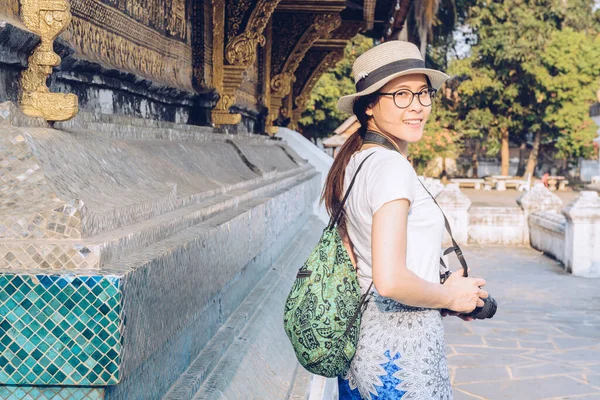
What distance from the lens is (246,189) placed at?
4.06 meters

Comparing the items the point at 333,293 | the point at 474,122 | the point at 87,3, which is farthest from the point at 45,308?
the point at 474,122

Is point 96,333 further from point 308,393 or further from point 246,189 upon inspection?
point 246,189

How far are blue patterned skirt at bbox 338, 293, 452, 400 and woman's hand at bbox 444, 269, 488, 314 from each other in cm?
7

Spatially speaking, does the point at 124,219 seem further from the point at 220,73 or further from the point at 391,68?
the point at 220,73

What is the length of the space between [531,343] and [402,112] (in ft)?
18.4

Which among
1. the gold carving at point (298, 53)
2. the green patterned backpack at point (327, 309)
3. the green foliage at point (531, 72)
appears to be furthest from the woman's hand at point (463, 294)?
the green foliage at point (531, 72)

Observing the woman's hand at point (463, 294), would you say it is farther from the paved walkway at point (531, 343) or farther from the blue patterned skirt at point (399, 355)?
the paved walkway at point (531, 343)

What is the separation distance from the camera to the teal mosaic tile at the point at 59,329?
5.20 ft

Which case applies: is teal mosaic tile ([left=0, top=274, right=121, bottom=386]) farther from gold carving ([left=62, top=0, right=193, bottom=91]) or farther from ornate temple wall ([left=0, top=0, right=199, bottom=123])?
gold carving ([left=62, top=0, right=193, bottom=91])

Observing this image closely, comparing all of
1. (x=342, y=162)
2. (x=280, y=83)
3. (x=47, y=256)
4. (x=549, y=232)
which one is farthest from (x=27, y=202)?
(x=549, y=232)

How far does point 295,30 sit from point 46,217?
24.9ft

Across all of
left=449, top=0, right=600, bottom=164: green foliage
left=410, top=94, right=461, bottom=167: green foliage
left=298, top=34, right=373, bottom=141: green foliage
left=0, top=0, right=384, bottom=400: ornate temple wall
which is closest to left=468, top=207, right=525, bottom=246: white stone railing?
left=0, top=0, right=384, bottom=400: ornate temple wall

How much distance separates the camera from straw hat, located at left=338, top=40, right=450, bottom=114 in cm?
230

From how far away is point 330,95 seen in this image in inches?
1109
